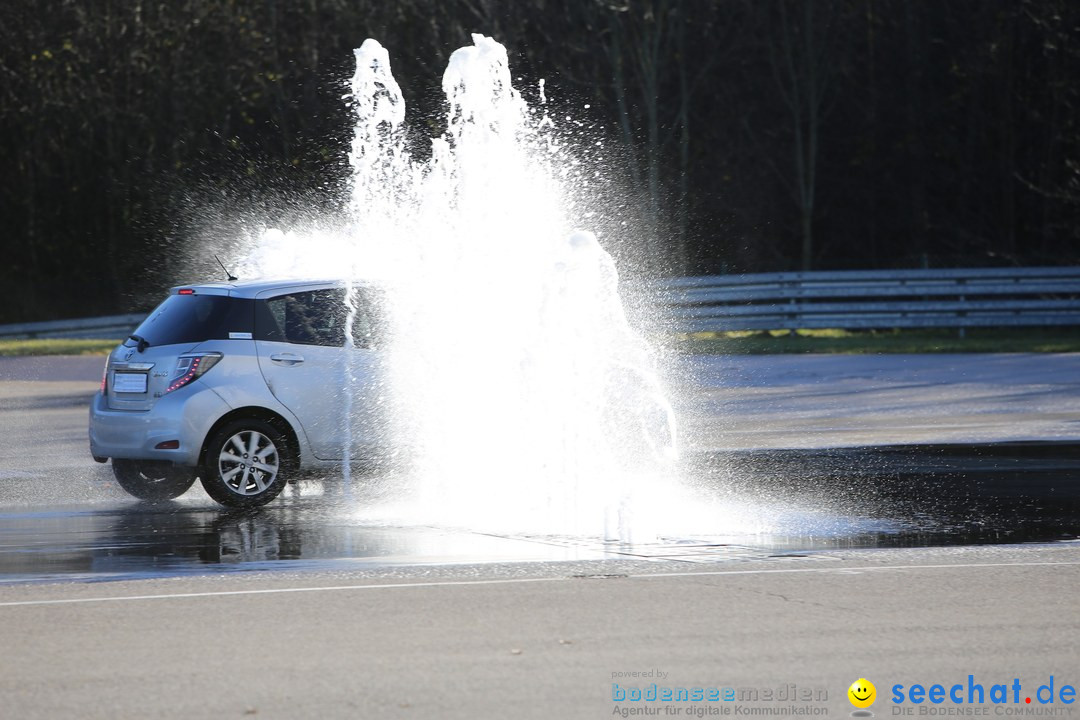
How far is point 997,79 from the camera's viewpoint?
34.8 metres

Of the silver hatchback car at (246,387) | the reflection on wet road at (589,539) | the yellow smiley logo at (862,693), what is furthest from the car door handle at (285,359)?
the yellow smiley logo at (862,693)

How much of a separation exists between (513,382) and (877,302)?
19.3 metres

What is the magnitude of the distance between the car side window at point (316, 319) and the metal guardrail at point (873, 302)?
731 inches

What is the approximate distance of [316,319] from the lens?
12.1 meters

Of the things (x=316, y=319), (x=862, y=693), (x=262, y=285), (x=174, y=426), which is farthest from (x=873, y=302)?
(x=862, y=693)

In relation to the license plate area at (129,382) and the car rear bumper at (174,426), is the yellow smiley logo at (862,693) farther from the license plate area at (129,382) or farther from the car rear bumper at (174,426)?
the license plate area at (129,382)

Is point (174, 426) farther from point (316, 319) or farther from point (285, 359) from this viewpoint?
point (316, 319)

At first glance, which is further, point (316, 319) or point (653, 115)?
point (653, 115)

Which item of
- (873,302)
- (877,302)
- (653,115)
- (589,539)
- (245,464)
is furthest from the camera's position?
(653,115)

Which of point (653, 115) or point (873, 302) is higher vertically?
point (653, 115)

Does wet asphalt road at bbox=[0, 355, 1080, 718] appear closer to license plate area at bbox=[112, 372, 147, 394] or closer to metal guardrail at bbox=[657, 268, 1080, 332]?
license plate area at bbox=[112, 372, 147, 394]

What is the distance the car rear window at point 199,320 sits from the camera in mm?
11836

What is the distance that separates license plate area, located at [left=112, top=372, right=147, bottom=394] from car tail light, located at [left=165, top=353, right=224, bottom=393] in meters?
0.23

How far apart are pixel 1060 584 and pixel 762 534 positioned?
2.16 m
